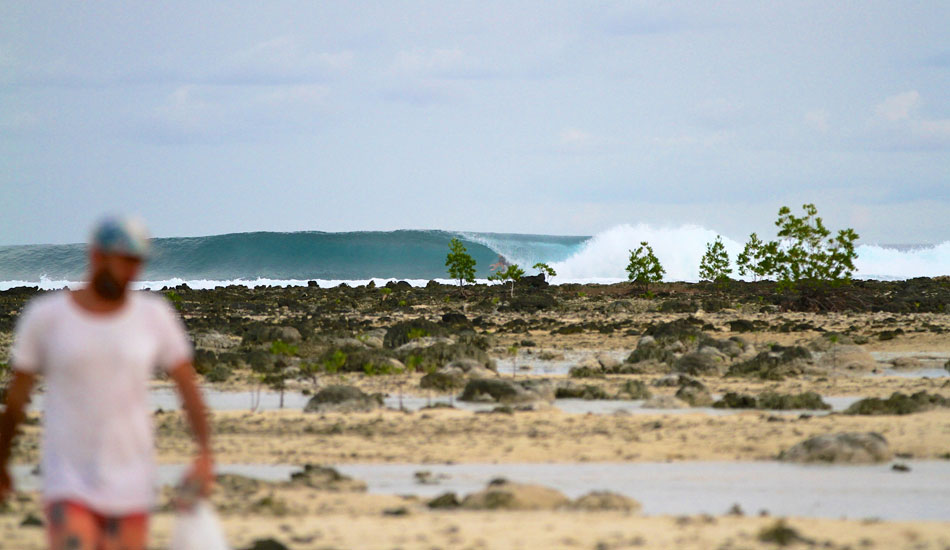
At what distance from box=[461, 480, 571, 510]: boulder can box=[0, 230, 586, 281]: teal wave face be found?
A: 88.2 meters

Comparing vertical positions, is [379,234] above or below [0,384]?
above

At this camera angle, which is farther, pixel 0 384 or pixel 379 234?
pixel 379 234

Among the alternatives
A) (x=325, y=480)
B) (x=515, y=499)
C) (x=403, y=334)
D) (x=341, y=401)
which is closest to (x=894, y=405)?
(x=341, y=401)

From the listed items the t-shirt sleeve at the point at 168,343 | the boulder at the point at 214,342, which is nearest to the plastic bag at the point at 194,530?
the t-shirt sleeve at the point at 168,343

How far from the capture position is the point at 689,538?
7.87 meters

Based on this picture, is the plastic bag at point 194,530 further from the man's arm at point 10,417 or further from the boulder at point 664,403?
the boulder at point 664,403

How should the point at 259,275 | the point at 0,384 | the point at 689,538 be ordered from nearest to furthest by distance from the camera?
1. the point at 689,538
2. the point at 0,384
3. the point at 259,275

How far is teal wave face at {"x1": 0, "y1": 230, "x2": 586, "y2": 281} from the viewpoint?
320ft

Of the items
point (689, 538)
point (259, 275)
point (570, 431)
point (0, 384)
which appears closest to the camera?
point (689, 538)

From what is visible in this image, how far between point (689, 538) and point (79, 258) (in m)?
97.9

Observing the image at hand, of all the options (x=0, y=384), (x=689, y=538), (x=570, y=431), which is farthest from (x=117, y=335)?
(x=0, y=384)

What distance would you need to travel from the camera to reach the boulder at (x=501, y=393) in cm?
1622

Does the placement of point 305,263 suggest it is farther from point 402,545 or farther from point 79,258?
point 402,545

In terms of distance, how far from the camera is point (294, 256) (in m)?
101
